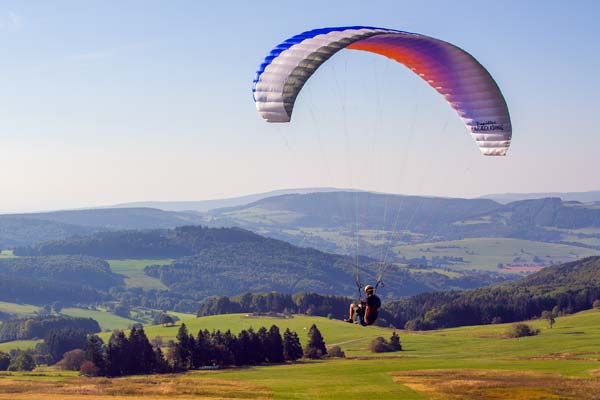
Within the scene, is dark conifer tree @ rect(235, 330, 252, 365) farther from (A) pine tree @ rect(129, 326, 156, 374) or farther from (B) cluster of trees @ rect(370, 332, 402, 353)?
(B) cluster of trees @ rect(370, 332, 402, 353)

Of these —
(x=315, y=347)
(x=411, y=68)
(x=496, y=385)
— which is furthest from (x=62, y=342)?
(x=411, y=68)

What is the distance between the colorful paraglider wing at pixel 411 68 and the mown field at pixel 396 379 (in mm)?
32228

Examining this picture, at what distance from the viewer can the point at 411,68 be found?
38969mm

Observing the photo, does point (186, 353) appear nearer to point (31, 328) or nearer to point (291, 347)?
point (291, 347)

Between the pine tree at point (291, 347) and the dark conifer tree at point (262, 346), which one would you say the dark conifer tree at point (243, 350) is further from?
the pine tree at point (291, 347)

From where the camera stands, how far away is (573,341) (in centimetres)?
11169

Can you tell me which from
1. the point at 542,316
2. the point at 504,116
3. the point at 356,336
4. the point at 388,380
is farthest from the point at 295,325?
the point at 504,116

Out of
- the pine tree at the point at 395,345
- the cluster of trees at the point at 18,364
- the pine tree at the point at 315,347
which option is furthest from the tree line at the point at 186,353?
the pine tree at the point at 395,345

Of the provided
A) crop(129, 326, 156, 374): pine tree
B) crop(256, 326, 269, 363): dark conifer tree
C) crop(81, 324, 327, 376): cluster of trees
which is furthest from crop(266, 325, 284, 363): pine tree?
crop(129, 326, 156, 374): pine tree

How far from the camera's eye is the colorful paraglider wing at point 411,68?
1275 inches

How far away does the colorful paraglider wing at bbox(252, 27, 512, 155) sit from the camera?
106ft

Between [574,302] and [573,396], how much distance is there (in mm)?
121324

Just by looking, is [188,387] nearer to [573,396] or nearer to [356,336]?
[573,396]

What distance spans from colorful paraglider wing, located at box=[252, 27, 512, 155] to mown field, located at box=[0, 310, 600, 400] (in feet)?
106
